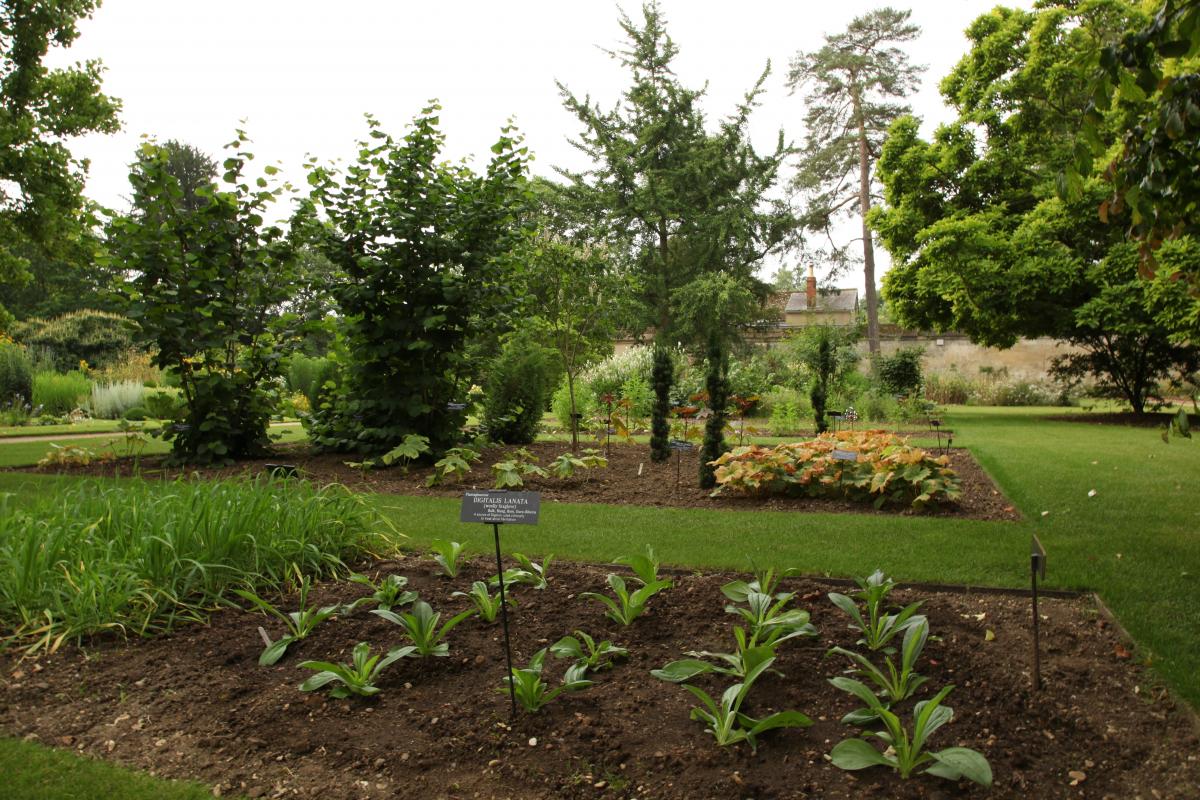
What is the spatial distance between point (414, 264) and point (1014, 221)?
492 inches

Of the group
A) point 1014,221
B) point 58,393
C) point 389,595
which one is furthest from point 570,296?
point 58,393

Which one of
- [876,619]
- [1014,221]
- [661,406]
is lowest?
[876,619]

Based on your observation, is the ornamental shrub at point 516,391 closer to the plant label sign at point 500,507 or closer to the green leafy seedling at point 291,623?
the green leafy seedling at point 291,623

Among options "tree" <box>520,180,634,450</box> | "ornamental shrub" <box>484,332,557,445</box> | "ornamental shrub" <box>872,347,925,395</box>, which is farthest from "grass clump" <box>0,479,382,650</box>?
"ornamental shrub" <box>872,347,925,395</box>

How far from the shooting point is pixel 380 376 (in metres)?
7.49

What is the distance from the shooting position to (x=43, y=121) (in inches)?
387

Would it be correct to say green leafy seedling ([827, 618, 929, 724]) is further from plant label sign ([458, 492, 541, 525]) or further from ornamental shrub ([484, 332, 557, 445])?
Answer: ornamental shrub ([484, 332, 557, 445])

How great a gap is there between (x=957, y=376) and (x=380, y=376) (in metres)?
18.2

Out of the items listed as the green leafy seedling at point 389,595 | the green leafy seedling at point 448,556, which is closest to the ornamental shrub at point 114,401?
the green leafy seedling at point 448,556

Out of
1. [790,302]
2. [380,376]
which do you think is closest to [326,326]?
[380,376]

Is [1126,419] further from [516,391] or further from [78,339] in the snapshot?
[78,339]

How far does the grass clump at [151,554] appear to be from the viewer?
2902 mm

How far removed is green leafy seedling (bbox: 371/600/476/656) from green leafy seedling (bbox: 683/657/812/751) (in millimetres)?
924

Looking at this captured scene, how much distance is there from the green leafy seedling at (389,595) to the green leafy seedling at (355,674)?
1.50 ft
